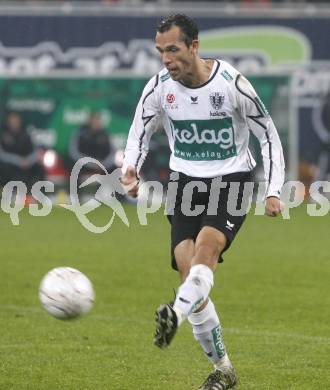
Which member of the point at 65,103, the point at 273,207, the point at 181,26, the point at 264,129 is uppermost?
the point at 181,26

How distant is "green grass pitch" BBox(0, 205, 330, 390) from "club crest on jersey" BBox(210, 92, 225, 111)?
2.04m

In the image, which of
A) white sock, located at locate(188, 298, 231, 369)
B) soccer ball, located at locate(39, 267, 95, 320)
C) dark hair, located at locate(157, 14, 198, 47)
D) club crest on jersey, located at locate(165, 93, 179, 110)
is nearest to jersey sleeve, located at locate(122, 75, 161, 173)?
club crest on jersey, located at locate(165, 93, 179, 110)

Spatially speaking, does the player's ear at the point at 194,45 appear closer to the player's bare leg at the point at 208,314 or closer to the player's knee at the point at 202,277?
the player's bare leg at the point at 208,314

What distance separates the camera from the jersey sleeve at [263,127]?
836 cm

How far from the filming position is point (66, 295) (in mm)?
8352

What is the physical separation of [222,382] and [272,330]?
3002 millimetres

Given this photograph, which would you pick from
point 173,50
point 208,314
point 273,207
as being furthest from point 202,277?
point 173,50

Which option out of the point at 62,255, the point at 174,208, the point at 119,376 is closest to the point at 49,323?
the point at 119,376

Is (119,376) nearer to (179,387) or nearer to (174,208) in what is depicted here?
(179,387)

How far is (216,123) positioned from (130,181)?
79 centimetres

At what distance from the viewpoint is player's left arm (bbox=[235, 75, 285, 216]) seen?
8359 mm

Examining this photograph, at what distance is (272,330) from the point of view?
11.2 meters

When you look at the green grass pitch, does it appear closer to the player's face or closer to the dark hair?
the player's face

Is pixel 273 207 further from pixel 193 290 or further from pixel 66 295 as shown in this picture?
pixel 66 295
